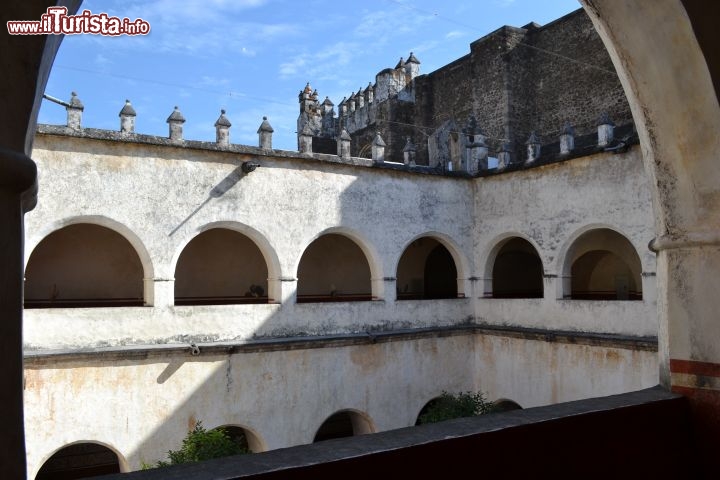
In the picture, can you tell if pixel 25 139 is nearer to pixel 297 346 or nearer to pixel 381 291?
pixel 297 346

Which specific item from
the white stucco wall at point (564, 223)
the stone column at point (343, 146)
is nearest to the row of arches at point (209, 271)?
the stone column at point (343, 146)

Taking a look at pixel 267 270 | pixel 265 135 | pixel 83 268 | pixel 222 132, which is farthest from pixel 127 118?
pixel 267 270

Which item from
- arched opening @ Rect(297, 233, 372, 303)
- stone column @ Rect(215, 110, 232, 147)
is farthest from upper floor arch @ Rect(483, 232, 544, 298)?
stone column @ Rect(215, 110, 232, 147)

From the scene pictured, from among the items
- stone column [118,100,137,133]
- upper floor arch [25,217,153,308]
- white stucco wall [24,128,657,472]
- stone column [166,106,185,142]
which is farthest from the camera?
upper floor arch [25,217,153,308]

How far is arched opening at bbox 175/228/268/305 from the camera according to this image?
13984 mm

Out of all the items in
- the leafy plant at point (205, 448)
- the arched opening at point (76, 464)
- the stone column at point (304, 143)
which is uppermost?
the stone column at point (304, 143)

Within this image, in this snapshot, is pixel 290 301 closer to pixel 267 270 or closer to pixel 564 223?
pixel 267 270

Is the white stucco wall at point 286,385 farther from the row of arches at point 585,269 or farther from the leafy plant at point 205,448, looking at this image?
the row of arches at point 585,269

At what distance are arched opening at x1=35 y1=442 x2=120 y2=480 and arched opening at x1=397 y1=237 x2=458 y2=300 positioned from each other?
8155 millimetres

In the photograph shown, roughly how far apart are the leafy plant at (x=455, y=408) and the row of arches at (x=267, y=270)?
262 cm

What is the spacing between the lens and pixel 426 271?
17078 mm

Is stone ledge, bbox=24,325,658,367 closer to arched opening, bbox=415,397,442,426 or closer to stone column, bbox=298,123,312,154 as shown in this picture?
arched opening, bbox=415,397,442,426

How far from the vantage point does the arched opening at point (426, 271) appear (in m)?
16.7

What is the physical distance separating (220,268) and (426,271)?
5.90 meters
